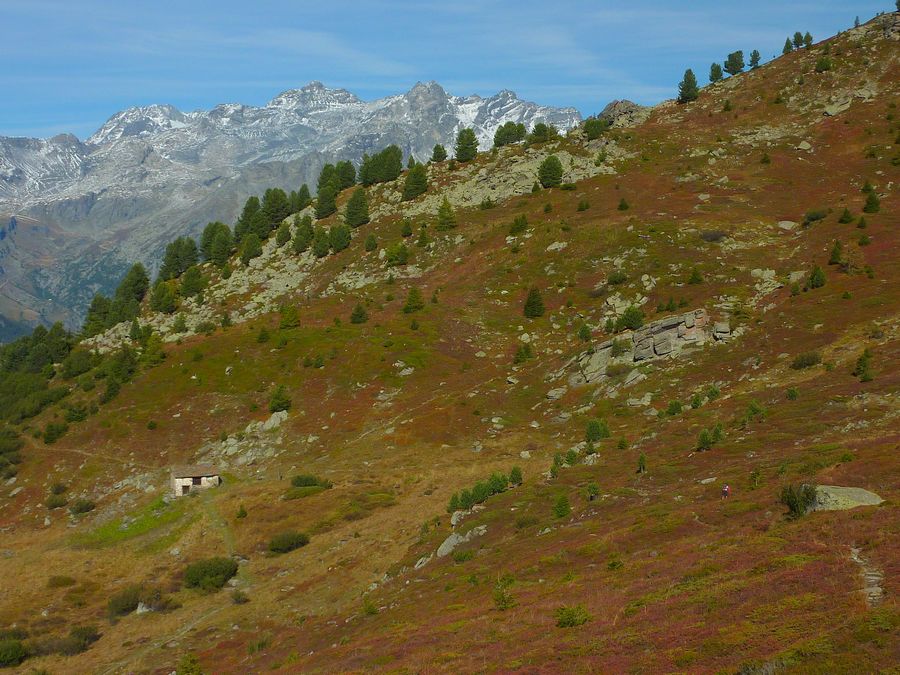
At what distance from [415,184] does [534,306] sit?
62537 millimetres

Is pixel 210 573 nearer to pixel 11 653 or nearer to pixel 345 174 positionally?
pixel 11 653

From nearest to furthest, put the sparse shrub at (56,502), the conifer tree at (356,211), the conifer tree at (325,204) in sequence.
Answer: the sparse shrub at (56,502), the conifer tree at (356,211), the conifer tree at (325,204)

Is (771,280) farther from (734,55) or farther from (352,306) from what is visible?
(734,55)

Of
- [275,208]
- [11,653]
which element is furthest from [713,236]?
[275,208]

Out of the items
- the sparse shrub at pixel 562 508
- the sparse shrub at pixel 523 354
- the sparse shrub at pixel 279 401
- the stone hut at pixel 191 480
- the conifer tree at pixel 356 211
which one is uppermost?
the conifer tree at pixel 356 211

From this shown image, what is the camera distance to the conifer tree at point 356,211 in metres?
150

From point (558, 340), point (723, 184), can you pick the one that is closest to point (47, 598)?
point (558, 340)

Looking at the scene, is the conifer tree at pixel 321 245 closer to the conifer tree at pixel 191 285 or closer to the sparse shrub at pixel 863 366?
the conifer tree at pixel 191 285

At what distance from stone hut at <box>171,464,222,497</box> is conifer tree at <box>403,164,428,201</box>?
90.6m

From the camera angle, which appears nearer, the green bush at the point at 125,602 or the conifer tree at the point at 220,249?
the green bush at the point at 125,602

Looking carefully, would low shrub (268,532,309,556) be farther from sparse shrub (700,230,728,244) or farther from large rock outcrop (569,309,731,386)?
sparse shrub (700,230,728,244)

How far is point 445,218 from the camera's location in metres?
137

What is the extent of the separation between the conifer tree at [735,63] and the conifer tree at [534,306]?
11384 cm

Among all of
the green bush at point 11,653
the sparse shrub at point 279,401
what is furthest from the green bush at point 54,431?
the green bush at point 11,653
